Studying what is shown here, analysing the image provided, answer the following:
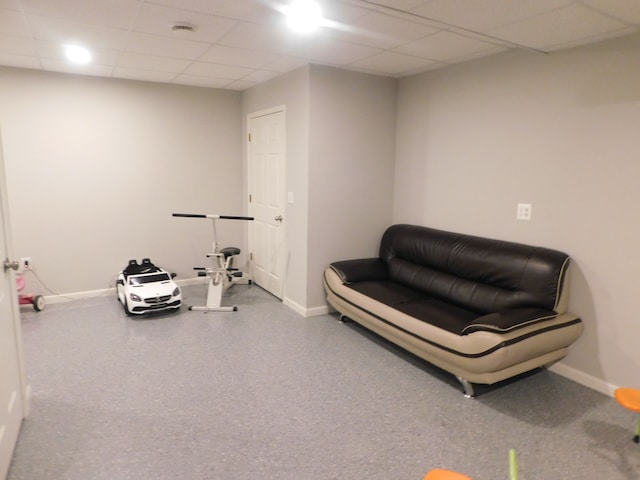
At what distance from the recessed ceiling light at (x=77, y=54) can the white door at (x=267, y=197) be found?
68.7 inches

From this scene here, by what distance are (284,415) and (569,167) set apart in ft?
8.35

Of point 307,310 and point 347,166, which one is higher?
point 347,166

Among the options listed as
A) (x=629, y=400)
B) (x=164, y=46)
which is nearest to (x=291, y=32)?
(x=164, y=46)

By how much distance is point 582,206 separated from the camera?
2828 mm

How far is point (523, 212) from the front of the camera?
317 centimetres

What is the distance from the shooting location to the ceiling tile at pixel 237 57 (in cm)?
329

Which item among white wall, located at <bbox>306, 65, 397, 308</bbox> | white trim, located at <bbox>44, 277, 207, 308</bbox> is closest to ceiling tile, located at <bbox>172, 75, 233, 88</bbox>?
white wall, located at <bbox>306, 65, 397, 308</bbox>

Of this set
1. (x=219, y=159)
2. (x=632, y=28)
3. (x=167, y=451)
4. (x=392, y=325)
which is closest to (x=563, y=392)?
(x=392, y=325)

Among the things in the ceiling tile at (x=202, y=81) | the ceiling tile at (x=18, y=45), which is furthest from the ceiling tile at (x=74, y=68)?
the ceiling tile at (x=202, y=81)

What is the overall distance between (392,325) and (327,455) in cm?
120

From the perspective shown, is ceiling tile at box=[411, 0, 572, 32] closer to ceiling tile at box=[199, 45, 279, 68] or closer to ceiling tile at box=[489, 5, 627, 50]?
ceiling tile at box=[489, 5, 627, 50]

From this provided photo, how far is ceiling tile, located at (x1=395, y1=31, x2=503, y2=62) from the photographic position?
284 cm

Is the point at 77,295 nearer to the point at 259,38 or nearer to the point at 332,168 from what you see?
the point at 332,168

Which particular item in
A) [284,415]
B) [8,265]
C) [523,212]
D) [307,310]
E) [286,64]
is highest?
[286,64]
